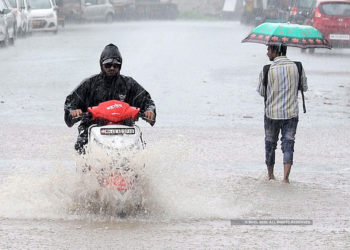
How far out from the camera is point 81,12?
→ 5216 centimetres

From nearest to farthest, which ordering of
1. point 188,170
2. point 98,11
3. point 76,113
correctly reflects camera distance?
1. point 76,113
2. point 188,170
3. point 98,11

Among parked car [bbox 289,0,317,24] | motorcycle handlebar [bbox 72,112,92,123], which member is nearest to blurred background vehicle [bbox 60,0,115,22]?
parked car [bbox 289,0,317,24]

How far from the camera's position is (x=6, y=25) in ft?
103

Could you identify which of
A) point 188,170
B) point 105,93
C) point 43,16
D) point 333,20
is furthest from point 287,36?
point 43,16

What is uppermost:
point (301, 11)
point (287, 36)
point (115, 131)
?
point (287, 36)

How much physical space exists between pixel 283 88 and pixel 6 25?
22.2m

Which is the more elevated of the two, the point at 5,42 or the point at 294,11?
the point at 294,11

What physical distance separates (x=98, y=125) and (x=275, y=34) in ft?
9.39

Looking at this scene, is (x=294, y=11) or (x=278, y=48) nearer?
(x=278, y=48)

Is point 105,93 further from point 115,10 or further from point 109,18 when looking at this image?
point 115,10

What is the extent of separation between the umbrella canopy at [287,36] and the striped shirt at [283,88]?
0.80 ft

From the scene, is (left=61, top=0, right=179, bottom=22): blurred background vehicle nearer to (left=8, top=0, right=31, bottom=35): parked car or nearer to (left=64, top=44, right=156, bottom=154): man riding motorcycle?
(left=8, top=0, right=31, bottom=35): parked car

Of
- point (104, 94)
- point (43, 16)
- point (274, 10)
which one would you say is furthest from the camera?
point (274, 10)

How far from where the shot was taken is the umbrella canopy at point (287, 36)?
10.3 metres
